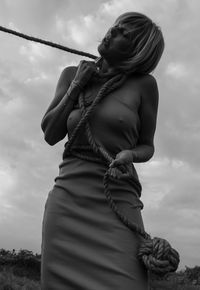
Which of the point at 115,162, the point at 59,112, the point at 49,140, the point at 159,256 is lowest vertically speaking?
the point at 159,256

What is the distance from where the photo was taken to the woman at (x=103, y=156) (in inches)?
125

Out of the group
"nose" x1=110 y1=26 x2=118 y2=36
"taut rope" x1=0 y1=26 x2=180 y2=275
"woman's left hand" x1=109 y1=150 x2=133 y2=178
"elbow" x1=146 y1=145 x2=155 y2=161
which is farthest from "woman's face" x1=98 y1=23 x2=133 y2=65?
"woman's left hand" x1=109 y1=150 x2=133 y2=178

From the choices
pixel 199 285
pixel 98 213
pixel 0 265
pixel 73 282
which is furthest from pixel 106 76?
pixel 199 285

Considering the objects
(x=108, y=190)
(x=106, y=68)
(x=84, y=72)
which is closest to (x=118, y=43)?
(x=106, y=68)

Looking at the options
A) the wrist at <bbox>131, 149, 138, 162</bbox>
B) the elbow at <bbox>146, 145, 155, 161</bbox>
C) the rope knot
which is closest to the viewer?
the rope knot

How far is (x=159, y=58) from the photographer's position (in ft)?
12.2

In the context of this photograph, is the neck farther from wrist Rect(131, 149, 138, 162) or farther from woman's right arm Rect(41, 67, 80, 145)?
wrist Rect(131, 149, 138, 162)

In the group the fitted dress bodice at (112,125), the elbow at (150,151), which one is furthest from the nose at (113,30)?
the elbow at (150,151)

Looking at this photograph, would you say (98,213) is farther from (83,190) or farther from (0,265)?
(0,265)

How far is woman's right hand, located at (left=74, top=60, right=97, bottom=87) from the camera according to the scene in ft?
11.7

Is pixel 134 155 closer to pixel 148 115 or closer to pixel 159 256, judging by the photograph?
pixel 148 115

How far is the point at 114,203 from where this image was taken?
3.28 m

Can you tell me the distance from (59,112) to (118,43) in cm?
58

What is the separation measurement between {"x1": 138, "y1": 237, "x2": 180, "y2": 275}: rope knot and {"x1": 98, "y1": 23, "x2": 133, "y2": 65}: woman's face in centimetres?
122
